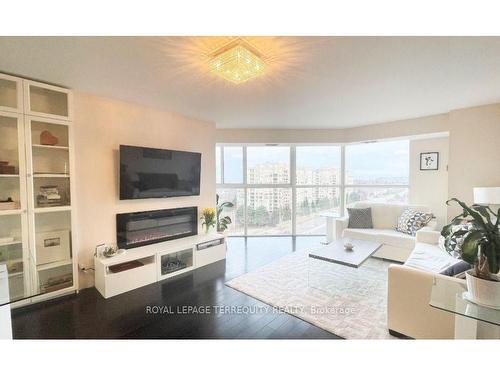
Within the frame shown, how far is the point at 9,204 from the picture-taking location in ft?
6.83

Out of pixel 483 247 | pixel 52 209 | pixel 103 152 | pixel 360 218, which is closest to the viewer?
pixel 483 247

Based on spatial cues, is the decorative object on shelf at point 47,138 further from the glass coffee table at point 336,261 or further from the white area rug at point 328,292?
the glass coffee table at point 336,261

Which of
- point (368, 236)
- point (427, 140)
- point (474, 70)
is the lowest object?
point (368, 236)

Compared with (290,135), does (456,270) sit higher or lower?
lower

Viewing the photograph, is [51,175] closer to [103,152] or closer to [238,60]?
[103,152]

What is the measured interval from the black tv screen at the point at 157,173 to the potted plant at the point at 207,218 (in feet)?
1.20

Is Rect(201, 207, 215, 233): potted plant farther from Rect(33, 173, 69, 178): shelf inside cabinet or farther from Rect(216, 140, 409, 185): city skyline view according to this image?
Rect(33, 173, 69, 178): shelf inside cabinet

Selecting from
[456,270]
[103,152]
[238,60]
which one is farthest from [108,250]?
[456,270]

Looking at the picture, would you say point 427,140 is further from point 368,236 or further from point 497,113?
point 368,236

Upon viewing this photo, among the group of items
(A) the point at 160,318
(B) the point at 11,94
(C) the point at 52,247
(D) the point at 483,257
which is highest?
(B) the point at 11,94

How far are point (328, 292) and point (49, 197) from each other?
10.7 ft
